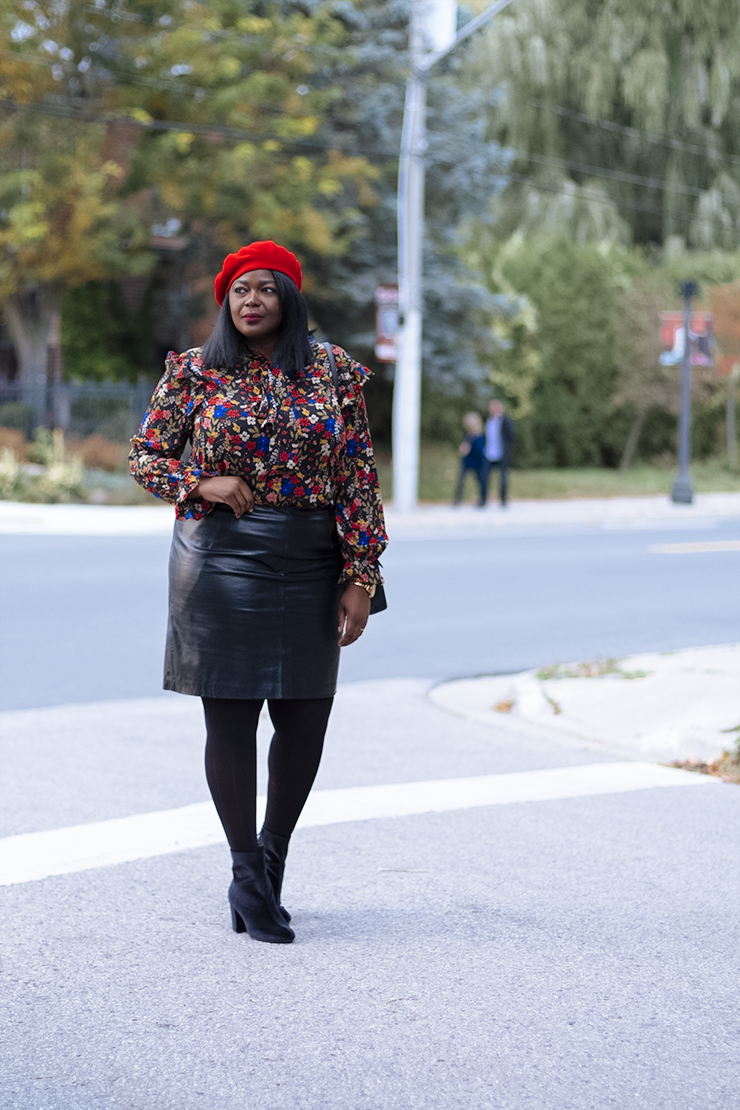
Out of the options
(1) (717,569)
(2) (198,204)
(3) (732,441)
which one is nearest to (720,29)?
(3) (732,441)

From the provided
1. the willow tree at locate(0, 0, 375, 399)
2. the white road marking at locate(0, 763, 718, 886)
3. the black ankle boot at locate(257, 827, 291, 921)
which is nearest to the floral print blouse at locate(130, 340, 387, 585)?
the black ankle boot at locate(257, 827, 291, 921)

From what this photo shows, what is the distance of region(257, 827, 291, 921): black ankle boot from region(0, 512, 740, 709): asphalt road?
3.91 meters

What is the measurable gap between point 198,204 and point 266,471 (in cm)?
Result: 2255

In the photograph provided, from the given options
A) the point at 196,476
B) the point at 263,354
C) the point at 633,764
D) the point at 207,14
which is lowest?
the point at 633,764

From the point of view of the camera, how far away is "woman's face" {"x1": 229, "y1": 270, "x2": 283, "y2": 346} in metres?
4.01

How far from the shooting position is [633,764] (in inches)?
265

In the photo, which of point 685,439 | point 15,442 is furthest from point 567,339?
point 15,442

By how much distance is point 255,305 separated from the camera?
4.01 meters

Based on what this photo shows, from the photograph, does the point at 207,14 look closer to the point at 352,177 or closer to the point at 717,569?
the point at 352,177

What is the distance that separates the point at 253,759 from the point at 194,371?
1.09 metres

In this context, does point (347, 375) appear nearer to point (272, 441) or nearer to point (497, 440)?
point (272, 441)

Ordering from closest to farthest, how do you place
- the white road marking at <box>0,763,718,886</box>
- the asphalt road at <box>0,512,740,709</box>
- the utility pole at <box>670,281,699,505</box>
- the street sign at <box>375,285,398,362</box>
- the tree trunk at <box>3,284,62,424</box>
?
the white road marking at <box>0,763,718,886</box>
the asphalt road at <box>0,512,740,709</box>
the street sign at <box>375,285,398,362</box>
the utility pole at <box>670,281,699,505</box>
the tree trunk at <box>3,284,62,424</box>

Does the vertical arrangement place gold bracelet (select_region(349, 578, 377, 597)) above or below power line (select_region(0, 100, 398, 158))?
below

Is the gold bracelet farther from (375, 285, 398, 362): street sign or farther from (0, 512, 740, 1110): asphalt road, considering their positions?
(375, 285, 398, 362): street sign
